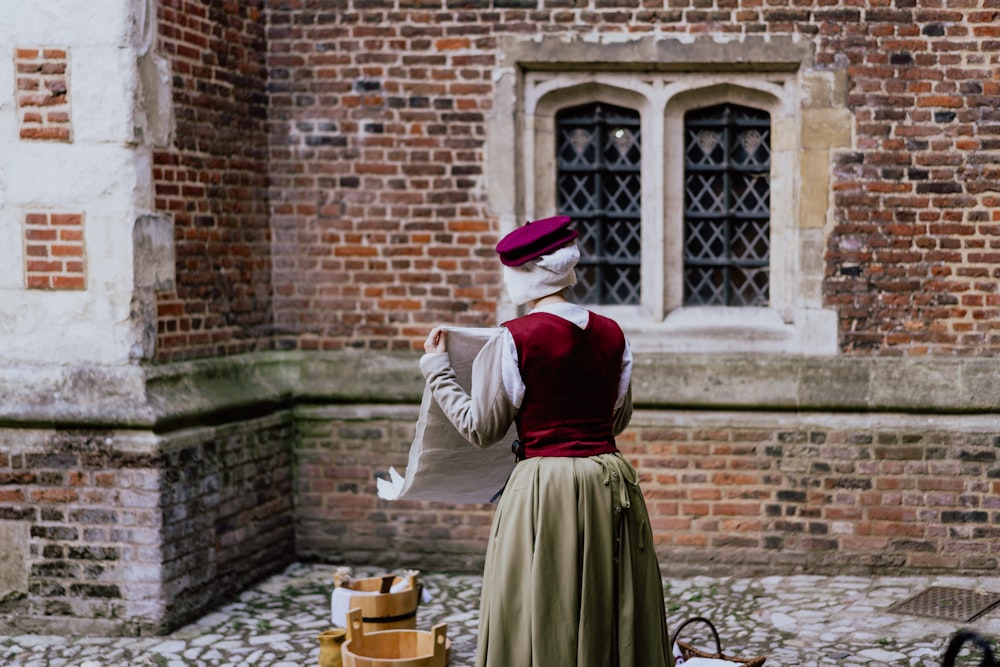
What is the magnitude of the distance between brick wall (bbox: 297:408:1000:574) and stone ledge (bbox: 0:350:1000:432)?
0.12 meters

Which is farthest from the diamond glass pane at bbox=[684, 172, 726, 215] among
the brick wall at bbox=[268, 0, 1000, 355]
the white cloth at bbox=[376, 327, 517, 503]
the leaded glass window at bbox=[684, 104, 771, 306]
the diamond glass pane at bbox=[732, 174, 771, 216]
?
the white cloth at bbox=[376, 327, 517, 503]

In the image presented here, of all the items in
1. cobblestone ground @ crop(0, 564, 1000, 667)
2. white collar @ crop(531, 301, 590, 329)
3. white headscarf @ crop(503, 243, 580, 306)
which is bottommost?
cobblestone ground @ crop(0, 564, 1000, 667)

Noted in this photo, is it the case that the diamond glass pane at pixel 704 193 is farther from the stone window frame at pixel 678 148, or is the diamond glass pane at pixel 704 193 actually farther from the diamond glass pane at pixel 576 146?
the diamond glass pane at pixel 576 146

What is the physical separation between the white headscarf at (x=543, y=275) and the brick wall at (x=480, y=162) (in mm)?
3135

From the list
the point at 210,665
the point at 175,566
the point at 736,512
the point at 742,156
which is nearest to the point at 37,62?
the point at 175,566

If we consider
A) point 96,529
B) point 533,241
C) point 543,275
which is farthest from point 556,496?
point 96,529

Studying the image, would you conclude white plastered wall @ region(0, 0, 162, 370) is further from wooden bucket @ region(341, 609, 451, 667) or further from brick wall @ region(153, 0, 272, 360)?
wooden bucket @ region(341, 609, 451, 667)

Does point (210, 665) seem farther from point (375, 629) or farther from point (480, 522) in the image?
point (480, 522)

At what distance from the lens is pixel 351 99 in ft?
23.0

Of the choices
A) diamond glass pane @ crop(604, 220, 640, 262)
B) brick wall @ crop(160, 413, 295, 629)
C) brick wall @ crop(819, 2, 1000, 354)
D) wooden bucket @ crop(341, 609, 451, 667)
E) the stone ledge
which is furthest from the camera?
diamond glass pane @ crop(604, 220, 640, 262)

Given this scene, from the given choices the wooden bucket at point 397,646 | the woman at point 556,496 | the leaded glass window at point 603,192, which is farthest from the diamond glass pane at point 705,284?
the woman at point 556,496

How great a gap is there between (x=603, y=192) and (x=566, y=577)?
3.85 metres

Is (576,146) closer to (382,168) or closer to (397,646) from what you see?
(382,168)

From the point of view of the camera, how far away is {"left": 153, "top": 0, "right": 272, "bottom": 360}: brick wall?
19.9ft
